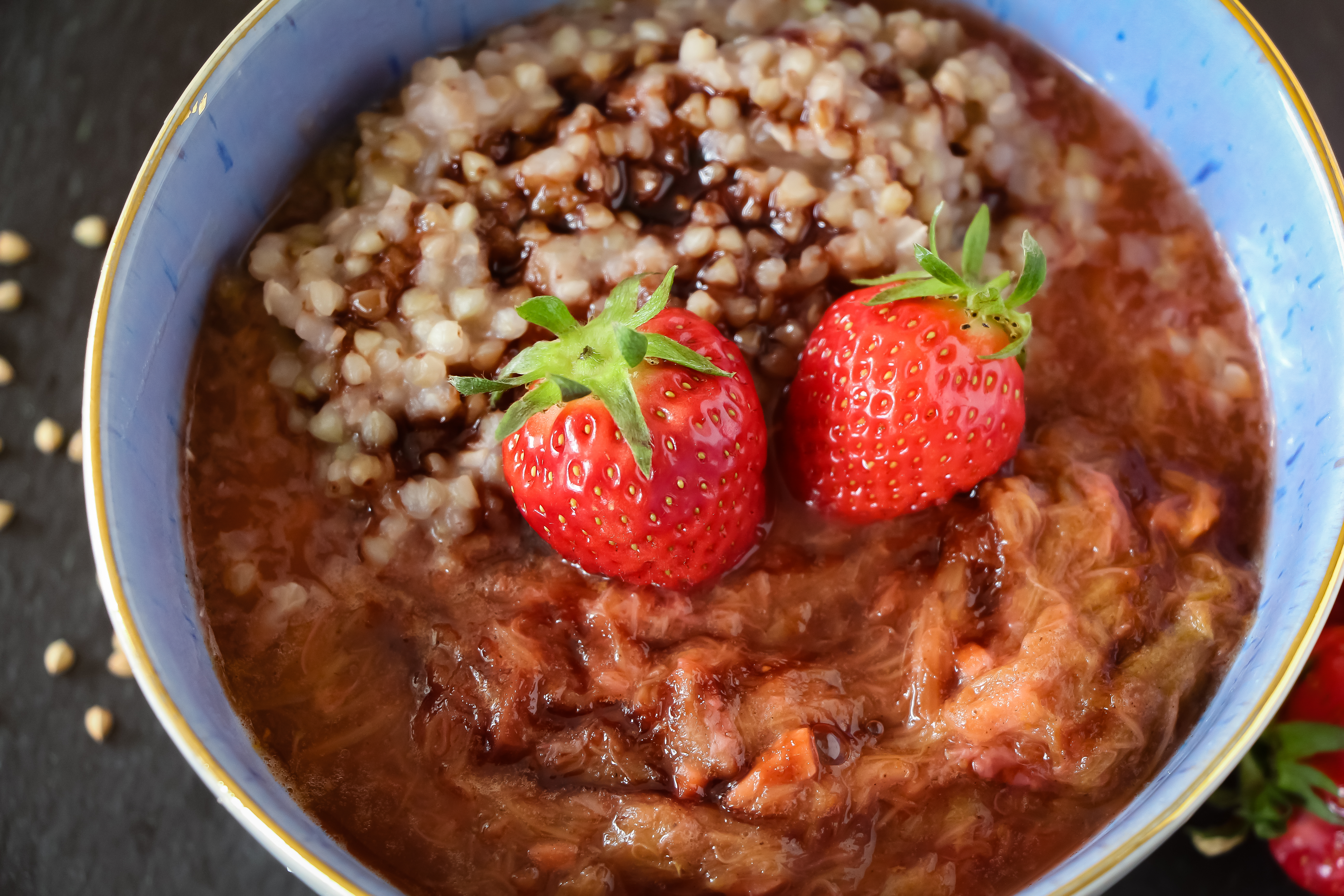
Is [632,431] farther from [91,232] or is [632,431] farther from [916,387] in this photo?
[91,232]

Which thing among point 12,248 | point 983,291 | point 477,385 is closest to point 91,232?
point 12,248

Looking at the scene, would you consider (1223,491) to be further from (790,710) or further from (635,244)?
(635,244)

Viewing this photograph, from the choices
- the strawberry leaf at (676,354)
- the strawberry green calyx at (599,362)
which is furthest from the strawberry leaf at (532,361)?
the strawberry leaf at (676,354)

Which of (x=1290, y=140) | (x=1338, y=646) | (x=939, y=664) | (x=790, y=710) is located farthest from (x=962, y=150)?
(x=1338, y=646)

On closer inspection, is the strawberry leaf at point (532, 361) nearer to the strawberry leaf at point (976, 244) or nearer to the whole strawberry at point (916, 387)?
the whole strawberry at point (916, 387)

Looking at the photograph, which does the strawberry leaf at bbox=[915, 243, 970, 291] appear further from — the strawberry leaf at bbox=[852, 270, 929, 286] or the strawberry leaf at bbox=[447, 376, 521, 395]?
the strawberry leaf at bbox=[447, 376, 521, 395]

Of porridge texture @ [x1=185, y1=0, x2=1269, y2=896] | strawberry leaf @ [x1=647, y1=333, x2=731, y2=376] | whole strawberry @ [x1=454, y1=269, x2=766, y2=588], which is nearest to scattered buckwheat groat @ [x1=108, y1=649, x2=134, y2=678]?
porridge texture @ [x1=185, y1=0, x2=1269, y2=896]

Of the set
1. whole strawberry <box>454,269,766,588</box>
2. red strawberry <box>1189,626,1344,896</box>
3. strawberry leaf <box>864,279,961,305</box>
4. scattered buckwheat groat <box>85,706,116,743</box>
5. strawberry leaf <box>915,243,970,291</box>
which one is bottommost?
scattered buckwheat groat <box>85,706,116,743</box>

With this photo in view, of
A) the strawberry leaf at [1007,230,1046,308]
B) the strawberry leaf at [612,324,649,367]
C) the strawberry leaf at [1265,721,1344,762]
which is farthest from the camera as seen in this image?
the strawberry leaf at [1265,721,1344,762]
